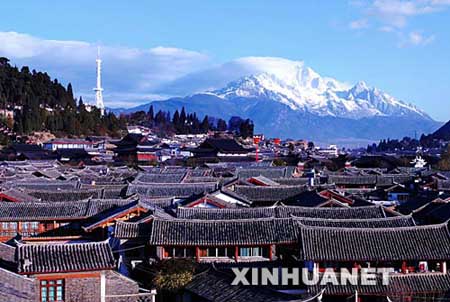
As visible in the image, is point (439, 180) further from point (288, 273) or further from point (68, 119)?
point (68, 119)

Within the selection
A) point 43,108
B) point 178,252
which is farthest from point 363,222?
point 43,108

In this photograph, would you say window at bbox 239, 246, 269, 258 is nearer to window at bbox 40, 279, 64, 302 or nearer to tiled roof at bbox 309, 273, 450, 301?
tiled roof at bbox 309, 273, 450, 301

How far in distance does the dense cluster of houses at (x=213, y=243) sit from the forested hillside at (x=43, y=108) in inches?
2317

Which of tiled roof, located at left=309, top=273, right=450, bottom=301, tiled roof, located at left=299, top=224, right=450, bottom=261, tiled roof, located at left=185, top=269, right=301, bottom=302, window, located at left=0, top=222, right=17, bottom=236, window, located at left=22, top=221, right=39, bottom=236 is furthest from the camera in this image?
window, located at left=22, top=221, right=39, bottom=236

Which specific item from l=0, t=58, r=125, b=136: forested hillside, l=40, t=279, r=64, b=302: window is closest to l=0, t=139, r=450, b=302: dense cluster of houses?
l=40, t=279, r=64, b=302: window

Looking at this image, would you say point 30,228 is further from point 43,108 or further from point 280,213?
point 43,108

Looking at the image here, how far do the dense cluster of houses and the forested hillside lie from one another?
58.9 m

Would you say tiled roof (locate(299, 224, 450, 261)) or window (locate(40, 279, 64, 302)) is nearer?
window (locate(40, 279, 64, 302))

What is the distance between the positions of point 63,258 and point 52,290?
0.85 metres

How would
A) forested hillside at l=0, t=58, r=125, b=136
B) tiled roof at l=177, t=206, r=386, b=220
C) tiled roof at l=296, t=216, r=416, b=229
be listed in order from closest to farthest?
tiled roof at l=296, t=216, r=416, b=229, tiled roof at l=177, t=206, r=386, b=220, forested hillside at l=0, t=58, r=125, b=136

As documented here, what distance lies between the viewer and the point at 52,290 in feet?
56.5

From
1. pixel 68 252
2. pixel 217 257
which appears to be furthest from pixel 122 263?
pixel 68 252

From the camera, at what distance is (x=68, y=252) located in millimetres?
17828

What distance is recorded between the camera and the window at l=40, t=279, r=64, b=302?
1712cm
